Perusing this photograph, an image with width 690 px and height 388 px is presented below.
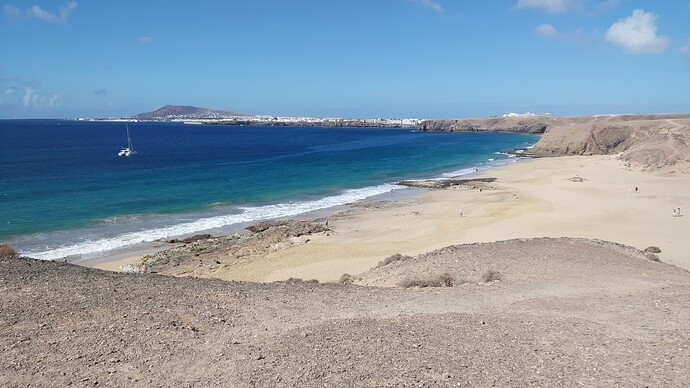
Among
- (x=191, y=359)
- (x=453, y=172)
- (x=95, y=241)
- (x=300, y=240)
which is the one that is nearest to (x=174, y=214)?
(x=95, y=241)

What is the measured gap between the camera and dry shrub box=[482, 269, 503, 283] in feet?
49.2

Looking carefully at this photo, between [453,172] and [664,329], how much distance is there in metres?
53.4

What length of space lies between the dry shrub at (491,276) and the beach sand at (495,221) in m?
6.60

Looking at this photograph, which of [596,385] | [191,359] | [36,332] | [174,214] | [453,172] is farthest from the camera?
[453,172]

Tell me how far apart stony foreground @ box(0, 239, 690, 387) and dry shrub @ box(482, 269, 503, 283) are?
124 millimetres

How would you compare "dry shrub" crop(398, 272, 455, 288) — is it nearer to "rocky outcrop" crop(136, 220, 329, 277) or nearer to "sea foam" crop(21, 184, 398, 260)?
"rocky outcrop" crop(136, 220, 329, 277)

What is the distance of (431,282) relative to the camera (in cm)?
1488

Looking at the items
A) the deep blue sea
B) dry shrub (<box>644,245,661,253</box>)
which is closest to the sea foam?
the deep blue sea

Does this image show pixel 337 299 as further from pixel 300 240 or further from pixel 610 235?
pixel 610 235

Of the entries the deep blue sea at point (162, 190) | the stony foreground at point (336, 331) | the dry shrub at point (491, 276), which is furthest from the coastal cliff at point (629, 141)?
the stony foreground at point (336, 331)

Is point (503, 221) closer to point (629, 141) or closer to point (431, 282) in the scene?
point (431, 282)

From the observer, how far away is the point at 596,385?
25.3 ft

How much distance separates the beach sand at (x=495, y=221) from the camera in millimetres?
22766

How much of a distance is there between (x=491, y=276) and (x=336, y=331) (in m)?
7.03
